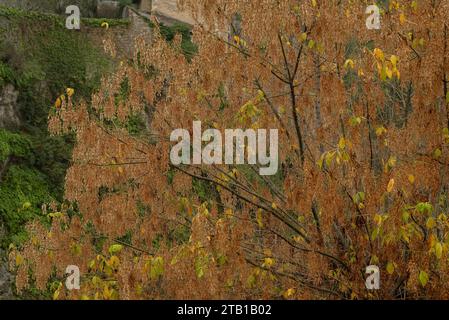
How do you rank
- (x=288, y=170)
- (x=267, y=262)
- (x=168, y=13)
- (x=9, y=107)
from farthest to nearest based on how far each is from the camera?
(x=168, y=13) < (x=9, y=107) < (x=288, y=170) < (x=267, y=262)

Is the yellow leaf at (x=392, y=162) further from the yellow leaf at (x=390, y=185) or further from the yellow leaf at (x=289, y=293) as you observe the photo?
the yellow leaf at (x=289, y=293)

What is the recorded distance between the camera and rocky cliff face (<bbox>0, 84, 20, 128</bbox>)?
53.2 feet

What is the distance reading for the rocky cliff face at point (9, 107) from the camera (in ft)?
53.2

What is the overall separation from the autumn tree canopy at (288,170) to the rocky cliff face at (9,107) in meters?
8.11

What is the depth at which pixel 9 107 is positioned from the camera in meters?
16.4

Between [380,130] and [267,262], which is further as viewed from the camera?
[380,130]

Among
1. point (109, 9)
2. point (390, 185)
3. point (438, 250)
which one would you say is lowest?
point (438, 250)

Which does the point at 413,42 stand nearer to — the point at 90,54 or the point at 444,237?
the point at 444,237

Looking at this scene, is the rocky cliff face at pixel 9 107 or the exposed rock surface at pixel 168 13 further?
the exposed rock surface at pixel 168 13

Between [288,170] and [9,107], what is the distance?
33.6 ft

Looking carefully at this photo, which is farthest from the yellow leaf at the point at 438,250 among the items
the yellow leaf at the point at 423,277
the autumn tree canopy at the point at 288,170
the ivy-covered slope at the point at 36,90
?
the ivy-covered slope at the point at 36,90

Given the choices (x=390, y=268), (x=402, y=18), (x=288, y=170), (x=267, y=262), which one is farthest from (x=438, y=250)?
(x=402, y=18)

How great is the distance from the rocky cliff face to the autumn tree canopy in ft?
26.6

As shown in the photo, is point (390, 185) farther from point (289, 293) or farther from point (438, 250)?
point (289, 293)
